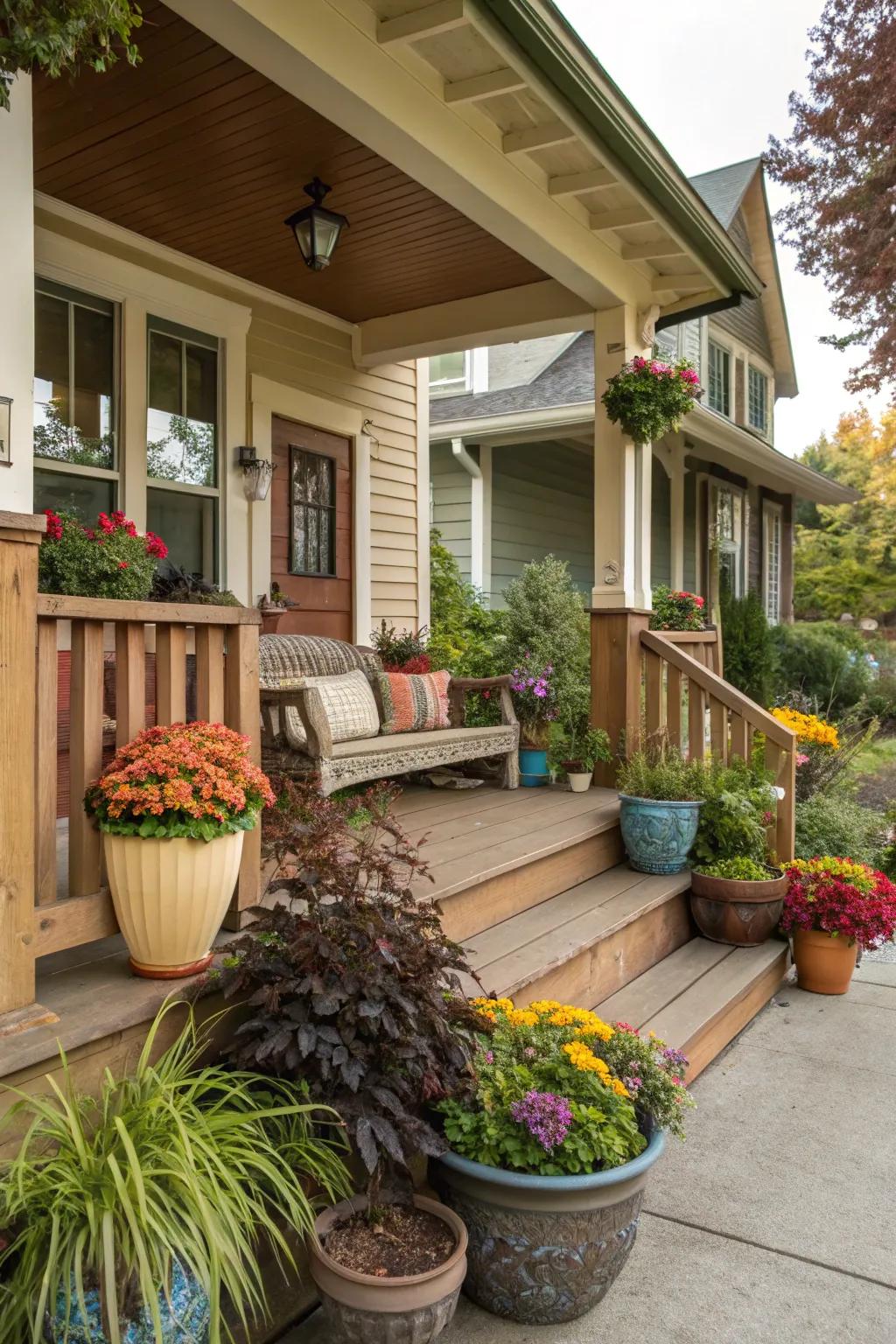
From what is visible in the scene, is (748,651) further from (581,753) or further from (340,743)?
(340,743)

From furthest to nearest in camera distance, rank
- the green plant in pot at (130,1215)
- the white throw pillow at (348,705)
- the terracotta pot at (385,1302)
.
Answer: the white throw pillow at (348,705), the terracotta pot at (385,1302), the green plant in pot at (130,1215)

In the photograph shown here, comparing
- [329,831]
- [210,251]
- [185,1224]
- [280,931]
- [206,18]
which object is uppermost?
[210,251]

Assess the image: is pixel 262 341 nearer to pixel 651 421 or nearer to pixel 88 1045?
pixel 651 421

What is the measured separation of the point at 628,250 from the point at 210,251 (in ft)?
7.15

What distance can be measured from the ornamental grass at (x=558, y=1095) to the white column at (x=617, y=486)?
299 centimetres

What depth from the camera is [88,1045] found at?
1.87 metres

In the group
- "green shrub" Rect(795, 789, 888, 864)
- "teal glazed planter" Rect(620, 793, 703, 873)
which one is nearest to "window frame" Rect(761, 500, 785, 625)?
"green shrub" Rect(795, 789, 888, 864)

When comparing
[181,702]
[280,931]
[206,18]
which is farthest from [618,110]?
[280,931]

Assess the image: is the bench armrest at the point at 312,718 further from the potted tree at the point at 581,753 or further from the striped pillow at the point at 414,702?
the potted tree at the point at 581,753

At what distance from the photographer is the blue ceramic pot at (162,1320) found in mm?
1486

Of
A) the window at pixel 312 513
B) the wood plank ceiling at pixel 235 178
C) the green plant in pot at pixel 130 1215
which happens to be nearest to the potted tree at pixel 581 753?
the window at pixel 312 513

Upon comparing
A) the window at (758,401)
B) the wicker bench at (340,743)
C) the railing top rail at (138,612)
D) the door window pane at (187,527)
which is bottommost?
the wicker bench at (340,743)

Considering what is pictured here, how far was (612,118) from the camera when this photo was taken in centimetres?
373

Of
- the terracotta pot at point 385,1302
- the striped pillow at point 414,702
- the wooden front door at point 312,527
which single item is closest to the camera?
the terracotta pot at point 385,1302
